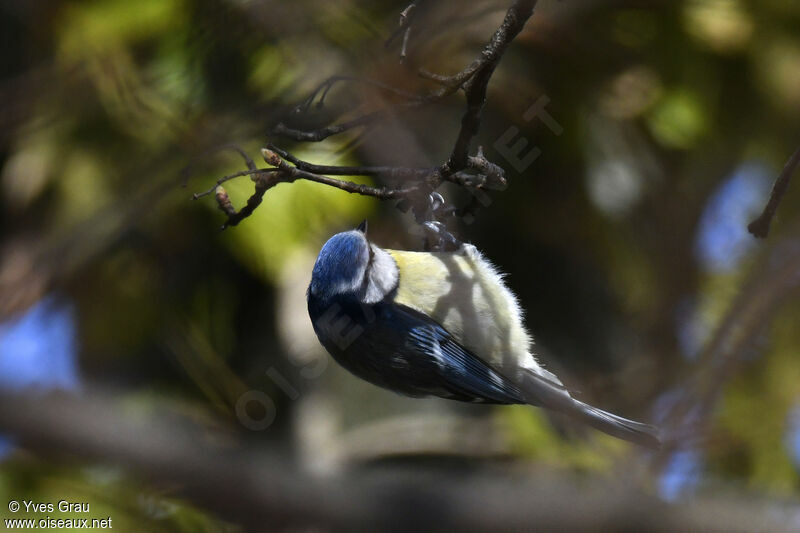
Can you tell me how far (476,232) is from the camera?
5.52 m

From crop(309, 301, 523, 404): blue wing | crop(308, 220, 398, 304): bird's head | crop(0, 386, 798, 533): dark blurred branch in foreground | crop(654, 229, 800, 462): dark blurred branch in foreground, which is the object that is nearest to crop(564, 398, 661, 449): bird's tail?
crop(309, 301, 523, 404): blue wing

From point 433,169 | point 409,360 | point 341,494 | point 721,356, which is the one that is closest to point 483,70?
point 433,169

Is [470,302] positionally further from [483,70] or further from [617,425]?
[483,70]

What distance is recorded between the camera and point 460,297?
2.16 metres

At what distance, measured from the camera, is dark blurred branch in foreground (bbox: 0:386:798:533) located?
3.15 feet

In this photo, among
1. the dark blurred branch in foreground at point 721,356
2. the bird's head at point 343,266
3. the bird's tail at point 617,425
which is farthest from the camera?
the dark blurred branch in foreground at point 721,356

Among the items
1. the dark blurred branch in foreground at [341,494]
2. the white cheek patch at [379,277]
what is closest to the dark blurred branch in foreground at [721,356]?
the white cheek patch at [379,277]

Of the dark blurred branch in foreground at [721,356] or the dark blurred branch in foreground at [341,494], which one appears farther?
the dark blurred branch in foreground at [721,356]

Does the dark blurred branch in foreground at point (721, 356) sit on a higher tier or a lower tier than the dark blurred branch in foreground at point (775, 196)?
lower

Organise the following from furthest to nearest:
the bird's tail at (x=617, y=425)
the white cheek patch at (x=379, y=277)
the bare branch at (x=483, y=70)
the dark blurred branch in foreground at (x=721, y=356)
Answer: the dark blurred branch in foreground at (x=721, y=356) → the white cheek patch at (x=379, y=277) → the bird's tail at (x=617, y=425) → the bare branch at (x=483, y=70)

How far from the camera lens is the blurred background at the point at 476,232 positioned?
3.75 meters

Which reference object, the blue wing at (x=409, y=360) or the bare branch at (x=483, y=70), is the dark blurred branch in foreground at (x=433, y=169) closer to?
the bare branch at (x=483, y=70)

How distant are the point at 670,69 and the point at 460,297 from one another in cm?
412

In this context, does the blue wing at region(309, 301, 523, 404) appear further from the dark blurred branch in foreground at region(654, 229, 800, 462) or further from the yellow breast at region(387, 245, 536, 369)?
the dark blurred branch in foreground at region(654, 229, 800, 462)
